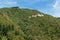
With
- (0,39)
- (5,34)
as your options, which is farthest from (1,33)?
(0,39)

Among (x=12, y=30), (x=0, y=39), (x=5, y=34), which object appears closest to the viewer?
(x=0, y=39)

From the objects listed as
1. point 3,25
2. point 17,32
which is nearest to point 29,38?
point 17,32

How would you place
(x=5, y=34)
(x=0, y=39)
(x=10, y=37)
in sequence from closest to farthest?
(x=0, y=39) < (x=10, y=37) < (x=5, y=34)

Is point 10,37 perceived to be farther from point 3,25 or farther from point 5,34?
point 3,25

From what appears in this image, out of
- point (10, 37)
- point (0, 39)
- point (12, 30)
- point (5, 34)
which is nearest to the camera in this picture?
point (0, 39)

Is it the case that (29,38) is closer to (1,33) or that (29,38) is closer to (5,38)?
(1,33)

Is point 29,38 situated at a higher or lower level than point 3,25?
lower

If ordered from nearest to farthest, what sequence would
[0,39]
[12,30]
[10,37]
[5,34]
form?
[0,39] → [10,37] → [5,34] → [12,30]

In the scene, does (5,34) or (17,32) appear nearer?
(5,34)

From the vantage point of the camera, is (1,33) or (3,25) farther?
(3,25)
